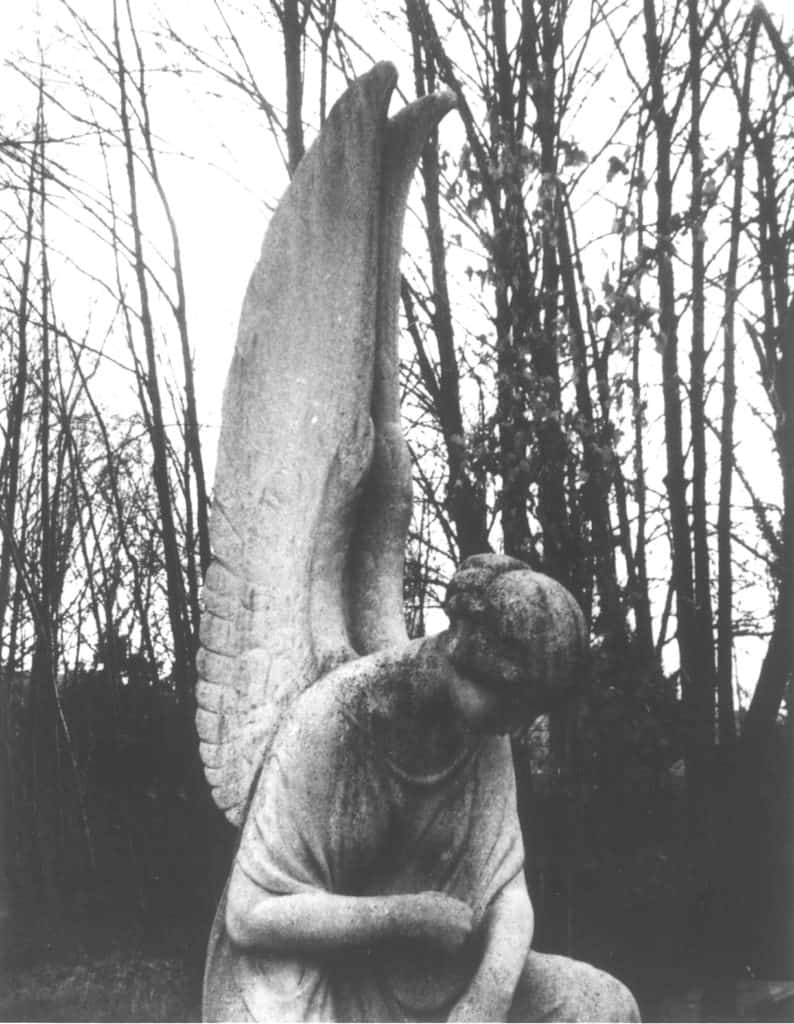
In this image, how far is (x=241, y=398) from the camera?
2.76 metres

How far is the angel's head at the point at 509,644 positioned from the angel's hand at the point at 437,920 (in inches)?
12.5

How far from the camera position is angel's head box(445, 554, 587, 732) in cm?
222

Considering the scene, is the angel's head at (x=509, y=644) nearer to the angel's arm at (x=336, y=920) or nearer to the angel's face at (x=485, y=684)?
the angel's face at (x=485, y=684)

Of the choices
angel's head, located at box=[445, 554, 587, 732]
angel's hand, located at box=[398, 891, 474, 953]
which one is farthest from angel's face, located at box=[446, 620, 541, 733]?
angel's hand, located at box=[398, 891, 474, 953]

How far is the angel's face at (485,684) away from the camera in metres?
2.24

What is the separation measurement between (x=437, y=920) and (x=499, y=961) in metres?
0.13

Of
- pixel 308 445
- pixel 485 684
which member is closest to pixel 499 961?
pixel 485 684

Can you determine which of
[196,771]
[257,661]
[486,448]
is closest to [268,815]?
[257,661]

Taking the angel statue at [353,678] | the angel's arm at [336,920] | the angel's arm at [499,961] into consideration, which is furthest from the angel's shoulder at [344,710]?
the angel's arm at [499,961]

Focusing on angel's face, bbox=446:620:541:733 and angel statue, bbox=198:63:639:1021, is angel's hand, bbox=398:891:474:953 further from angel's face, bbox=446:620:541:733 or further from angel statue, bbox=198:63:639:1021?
angel's face, bbox=446:620:541:733

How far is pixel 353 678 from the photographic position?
246 centimetres

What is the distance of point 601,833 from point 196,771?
2.09 m

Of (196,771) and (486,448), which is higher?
(486,448)

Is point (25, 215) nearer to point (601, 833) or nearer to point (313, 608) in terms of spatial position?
point (601, 833)
